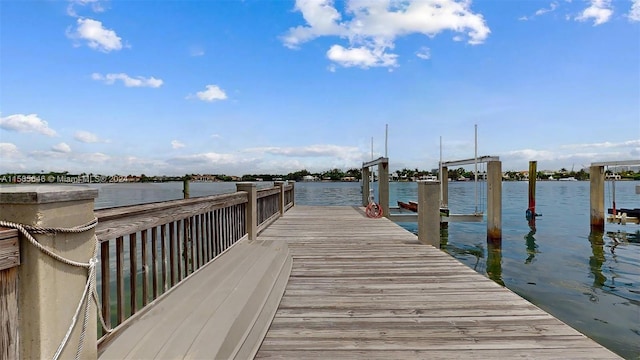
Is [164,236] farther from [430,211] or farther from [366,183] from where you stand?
[366,183]

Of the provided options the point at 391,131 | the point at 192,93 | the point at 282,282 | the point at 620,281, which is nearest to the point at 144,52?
the point at 192,93

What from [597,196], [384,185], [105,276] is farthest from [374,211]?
[597,196]

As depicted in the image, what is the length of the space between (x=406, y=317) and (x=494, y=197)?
24.1 ft

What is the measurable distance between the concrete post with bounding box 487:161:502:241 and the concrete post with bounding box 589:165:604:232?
4720 mm

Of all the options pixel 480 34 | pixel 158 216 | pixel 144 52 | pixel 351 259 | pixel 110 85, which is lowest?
pixel 351 259

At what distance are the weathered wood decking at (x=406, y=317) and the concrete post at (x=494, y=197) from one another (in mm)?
5189

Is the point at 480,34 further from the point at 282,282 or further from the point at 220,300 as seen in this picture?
the point at 220,300

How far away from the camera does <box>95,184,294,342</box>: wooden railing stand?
1.98 metres

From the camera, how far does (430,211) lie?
5215 mm

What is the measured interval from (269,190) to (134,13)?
465 cm

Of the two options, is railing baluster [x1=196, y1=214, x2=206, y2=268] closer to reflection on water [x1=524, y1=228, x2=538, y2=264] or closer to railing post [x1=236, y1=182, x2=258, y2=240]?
railing post [x1=236, y1=182, x2=258, y2=240]

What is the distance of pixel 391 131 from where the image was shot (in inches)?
452

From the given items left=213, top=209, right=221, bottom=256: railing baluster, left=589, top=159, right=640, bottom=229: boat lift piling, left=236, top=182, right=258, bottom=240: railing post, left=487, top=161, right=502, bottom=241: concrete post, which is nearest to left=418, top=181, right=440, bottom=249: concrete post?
left=236, top=182, right=258, bottom=240: railing post

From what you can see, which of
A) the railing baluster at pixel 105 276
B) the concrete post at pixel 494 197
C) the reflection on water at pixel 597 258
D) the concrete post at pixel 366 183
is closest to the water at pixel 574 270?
the reflection on water at pixel 597 258
